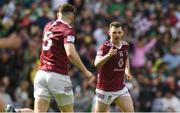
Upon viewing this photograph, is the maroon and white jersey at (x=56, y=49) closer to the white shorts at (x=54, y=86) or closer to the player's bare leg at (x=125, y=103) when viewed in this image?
the white shorts at (x=54, y=86)

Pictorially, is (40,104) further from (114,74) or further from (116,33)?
(116,33)

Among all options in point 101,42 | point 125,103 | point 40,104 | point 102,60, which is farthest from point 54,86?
point 101,42

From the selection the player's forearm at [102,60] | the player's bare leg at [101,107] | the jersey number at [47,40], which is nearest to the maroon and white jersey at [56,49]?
the jersey number at [47,40]

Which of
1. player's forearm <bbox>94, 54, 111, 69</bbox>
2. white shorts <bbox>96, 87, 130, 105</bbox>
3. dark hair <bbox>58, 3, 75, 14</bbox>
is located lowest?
white shorts <bbox>96, 87, 130, 105</bbox>

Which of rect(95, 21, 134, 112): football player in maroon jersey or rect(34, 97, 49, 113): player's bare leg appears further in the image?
rect(95, 21, 134, 112): football player in maroon jersey

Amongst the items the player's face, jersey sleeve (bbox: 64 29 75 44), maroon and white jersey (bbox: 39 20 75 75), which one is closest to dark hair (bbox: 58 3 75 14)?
maroon and white jersey (bbox: 39 20 75 75)

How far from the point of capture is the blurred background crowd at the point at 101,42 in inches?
602

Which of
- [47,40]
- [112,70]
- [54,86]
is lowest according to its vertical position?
[54,86]

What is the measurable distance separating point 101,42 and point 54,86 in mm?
9223

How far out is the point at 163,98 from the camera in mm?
16578

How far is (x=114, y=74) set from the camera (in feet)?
32.2

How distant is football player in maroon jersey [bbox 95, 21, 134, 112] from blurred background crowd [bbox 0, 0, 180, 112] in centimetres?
495

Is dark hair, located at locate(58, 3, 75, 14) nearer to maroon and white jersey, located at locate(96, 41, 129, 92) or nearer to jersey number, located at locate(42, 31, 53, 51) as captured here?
jersey number, located at locate(42, 31, 53, 51)

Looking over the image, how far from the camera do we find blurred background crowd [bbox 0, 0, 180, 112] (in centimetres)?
1529
